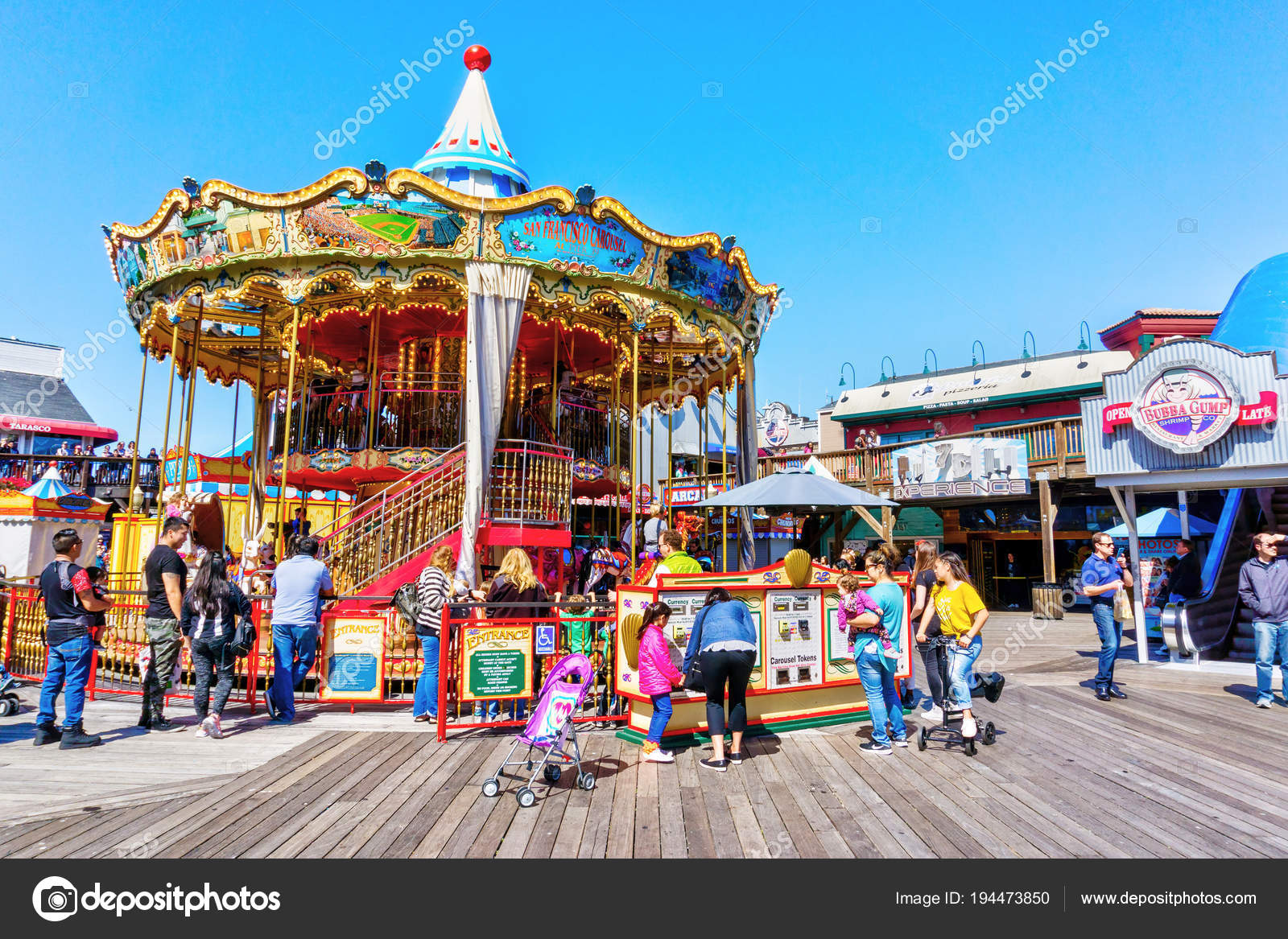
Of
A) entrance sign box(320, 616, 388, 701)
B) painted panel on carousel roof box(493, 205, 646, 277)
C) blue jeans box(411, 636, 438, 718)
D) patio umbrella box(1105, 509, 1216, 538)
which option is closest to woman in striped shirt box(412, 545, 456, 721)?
blue jeans box(411, 636, 438, 718)

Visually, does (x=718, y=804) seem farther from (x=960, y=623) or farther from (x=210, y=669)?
(x=210, y=669)

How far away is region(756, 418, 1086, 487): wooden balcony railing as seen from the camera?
20.6 m

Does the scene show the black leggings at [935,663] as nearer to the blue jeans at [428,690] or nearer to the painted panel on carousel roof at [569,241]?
the blue jeans at [428,690]

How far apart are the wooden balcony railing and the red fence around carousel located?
32.6 ft

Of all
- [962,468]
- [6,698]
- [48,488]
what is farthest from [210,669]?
[48,488]

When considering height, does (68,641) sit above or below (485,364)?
below

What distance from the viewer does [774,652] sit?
7.04 metres

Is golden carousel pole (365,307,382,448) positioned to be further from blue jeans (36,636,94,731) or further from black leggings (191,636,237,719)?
blue jeans (36,636,94,731)

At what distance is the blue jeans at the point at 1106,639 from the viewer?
27.1ft

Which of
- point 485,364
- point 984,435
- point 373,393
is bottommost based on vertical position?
point 485,364

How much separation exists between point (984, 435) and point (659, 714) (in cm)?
1952

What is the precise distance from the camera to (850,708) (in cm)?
759
